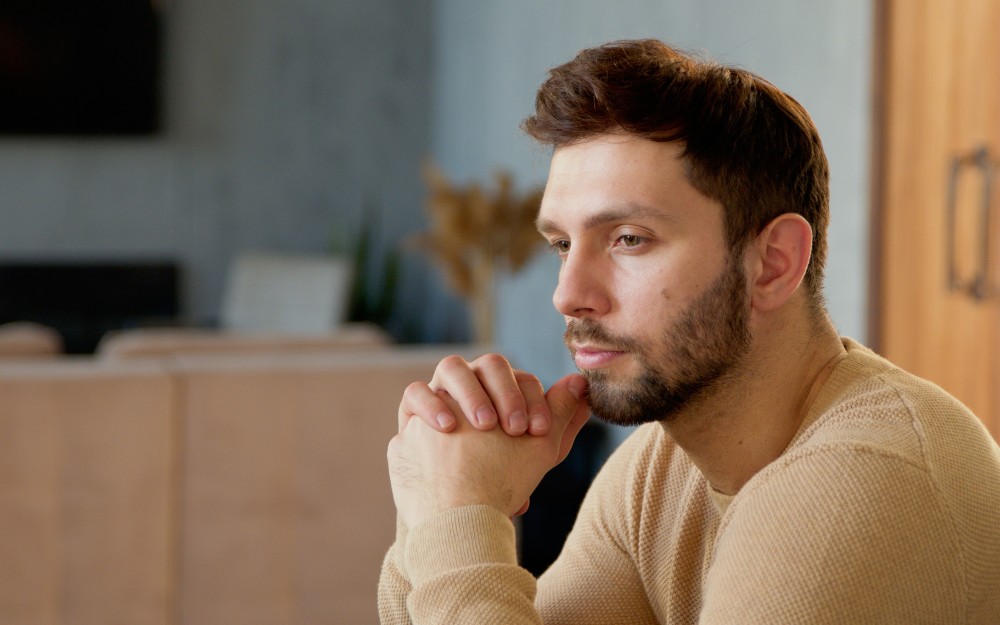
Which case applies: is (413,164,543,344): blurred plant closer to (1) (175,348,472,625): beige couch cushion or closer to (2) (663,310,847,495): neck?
(1) (175,348,472,625): beige couch cushion

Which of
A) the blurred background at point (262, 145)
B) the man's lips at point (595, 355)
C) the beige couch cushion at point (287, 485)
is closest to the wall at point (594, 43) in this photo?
the blurred background at point (262, 145)

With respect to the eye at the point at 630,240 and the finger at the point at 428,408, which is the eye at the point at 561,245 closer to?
the eye at the point at 630,240

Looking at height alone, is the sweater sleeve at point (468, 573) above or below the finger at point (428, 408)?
below

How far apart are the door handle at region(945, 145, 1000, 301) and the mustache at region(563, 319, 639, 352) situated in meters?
1.44

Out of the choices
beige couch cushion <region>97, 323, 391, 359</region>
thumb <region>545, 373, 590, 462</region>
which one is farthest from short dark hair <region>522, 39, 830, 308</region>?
beige couch cushion <region>97, 323, 391, 359</region>

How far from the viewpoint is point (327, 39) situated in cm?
715

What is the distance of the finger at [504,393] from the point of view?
109 centimetres

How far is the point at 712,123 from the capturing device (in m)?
1.04

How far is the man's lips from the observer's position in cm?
107

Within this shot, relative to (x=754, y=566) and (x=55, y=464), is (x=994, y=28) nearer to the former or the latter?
(x=754, y=566)

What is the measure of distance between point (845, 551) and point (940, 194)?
1.69m

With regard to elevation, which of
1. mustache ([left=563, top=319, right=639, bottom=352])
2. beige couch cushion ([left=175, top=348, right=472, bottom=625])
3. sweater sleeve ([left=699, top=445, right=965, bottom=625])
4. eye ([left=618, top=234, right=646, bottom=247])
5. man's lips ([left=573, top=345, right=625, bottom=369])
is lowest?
beige couch cushion ([left=175, top=348, right=472, bottom=625])

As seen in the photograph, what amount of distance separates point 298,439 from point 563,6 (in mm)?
2684

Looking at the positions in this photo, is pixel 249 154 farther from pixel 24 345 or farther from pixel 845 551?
pixel 845 551
